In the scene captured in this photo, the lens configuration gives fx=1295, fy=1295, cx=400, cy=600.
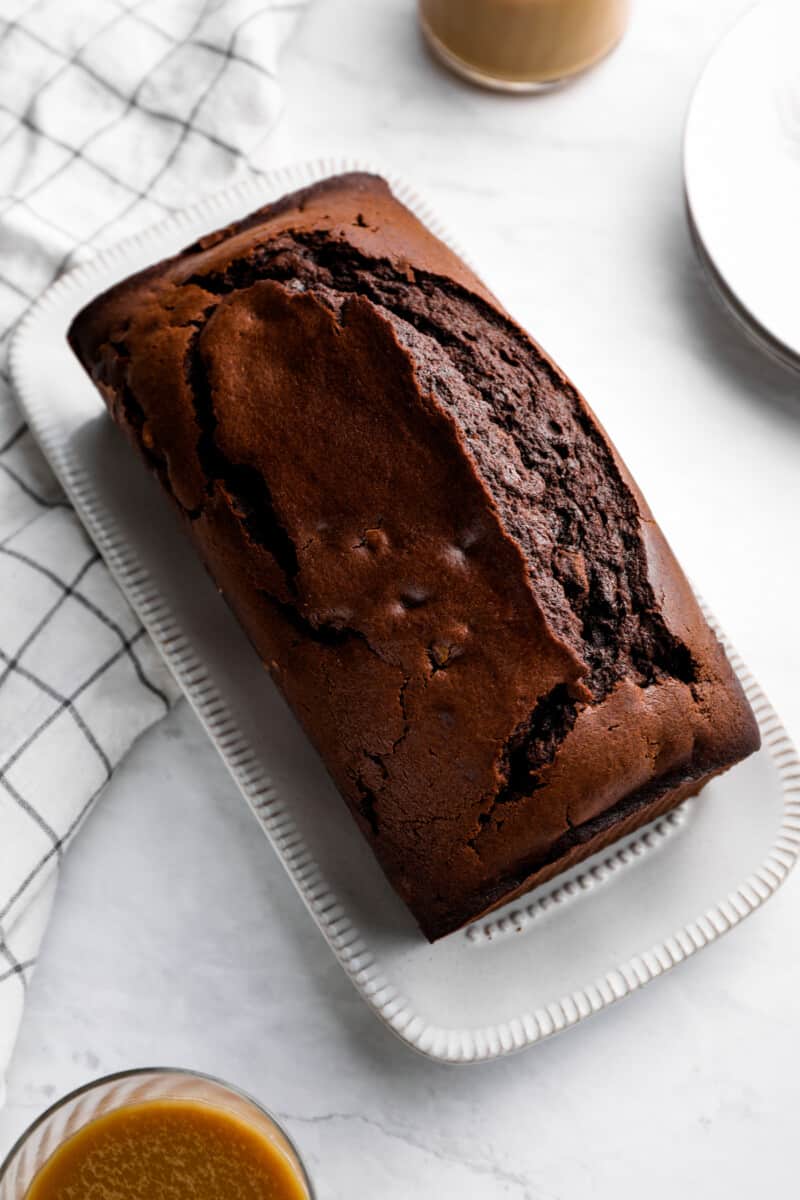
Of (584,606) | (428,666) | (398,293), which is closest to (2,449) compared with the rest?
(398,293)

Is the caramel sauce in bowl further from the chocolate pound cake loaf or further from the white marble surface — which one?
the chocolate pound cake loaf

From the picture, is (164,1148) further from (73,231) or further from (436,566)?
(73,231)

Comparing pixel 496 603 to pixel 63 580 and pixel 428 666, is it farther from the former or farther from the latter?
pixel 63 580

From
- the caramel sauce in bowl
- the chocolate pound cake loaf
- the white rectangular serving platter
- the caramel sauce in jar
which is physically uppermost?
the caramel sauce in bowl

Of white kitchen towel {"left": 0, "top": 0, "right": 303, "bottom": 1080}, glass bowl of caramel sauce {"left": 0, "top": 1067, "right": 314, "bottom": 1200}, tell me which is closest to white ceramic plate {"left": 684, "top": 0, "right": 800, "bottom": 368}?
white kitchen towel {"left": 0, "top": 0, "right": 303, "bottom": 1080}

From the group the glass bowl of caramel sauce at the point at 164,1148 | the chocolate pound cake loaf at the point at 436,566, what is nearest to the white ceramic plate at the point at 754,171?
the chocolate pound cake loaf at the point at 436,566
